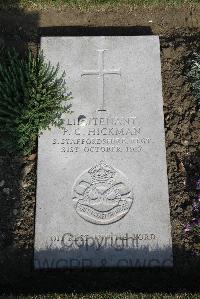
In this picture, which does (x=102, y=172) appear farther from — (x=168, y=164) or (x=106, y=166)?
(x=168, y=164)

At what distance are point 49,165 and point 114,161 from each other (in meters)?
0.69

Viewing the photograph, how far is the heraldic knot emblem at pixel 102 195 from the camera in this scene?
190 inches

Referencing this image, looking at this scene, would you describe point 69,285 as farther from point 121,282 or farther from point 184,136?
point 184,136

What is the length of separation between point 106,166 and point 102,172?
8 cm

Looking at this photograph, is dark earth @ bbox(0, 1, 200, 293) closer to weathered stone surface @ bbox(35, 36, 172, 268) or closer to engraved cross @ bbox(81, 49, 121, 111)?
weathered stone surface @ bbox(35, 36, 172, 268)

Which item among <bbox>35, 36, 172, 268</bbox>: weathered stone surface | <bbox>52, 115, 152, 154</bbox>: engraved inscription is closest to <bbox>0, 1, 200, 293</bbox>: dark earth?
<bbox>35, 36, 172, 268</bbox>: weathered stone surface

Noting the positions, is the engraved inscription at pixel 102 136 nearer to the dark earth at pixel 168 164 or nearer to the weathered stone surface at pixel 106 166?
the weathered stone surface at pixel 106 166

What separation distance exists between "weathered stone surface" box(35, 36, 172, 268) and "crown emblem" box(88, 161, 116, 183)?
0.03ft

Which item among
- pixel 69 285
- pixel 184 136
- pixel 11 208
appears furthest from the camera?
pixel 184 136

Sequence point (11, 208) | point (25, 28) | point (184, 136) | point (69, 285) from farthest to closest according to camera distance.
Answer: point (25, 28) < point (184, 136) < point (11, 208) < point (69, 285)

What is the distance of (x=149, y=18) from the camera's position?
601cm

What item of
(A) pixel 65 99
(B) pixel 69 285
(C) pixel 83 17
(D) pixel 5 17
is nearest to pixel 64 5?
(C) pixel 83 17

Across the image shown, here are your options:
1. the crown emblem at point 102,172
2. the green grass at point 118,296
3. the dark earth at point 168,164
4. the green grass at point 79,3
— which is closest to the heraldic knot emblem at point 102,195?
the crown emblem at point 102,172

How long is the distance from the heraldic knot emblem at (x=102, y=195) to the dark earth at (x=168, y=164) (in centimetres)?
53
